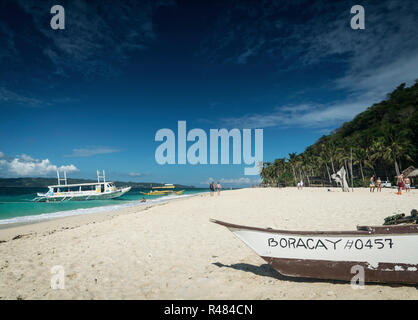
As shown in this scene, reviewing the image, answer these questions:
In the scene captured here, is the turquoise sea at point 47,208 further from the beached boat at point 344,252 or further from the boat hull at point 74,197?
the beached boat at point 344,252

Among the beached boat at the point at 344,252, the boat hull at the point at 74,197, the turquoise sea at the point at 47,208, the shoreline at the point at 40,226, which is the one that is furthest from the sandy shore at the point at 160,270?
the boat hull at the point at 74,197

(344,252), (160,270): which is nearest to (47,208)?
(160,270)

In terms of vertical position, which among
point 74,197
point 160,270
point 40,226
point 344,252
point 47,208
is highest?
point 344,252

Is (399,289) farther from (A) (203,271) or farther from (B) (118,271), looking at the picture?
(B) (118,271)

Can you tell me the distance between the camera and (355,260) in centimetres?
395

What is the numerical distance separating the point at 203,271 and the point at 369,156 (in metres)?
57.9

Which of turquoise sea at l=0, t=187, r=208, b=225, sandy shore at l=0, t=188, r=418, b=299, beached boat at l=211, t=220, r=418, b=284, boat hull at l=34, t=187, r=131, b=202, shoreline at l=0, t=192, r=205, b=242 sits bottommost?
boat hull at l=34, t=187, r=131, b=202

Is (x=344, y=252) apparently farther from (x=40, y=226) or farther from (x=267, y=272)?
(x=40, y=226)

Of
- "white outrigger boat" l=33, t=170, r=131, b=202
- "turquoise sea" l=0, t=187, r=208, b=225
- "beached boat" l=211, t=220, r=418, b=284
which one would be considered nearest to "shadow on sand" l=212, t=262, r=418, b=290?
"beached boat" l=211, t=220, r=418, b=284

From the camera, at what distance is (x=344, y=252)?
3961 millimetres

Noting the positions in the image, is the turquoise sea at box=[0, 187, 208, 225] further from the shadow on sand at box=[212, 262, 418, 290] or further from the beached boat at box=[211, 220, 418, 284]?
the beached boat at box=[211, 220, 418, 284]

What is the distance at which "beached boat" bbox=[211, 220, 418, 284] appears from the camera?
3.78m

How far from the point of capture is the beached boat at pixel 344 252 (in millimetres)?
3775
